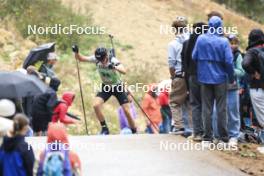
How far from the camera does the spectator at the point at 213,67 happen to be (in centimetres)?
1294

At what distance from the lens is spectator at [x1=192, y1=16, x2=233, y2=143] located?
12.9m

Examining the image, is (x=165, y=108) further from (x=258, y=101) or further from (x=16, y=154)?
(x=16, y=154)

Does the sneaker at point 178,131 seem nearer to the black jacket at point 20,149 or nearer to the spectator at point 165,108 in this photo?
the spectator at point 165,108

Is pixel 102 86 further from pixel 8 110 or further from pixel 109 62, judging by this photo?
pixel 8 110

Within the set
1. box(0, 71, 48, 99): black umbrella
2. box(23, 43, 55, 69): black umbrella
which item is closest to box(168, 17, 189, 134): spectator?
box(23, 43, 55, 69): black umbrella

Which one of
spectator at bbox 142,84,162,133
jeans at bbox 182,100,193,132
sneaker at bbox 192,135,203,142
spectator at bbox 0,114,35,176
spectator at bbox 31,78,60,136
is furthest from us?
spectator at bbox 142,84,162,133

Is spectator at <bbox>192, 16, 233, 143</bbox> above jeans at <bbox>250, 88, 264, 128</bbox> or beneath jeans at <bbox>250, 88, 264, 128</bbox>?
above

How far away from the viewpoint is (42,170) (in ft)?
31.5

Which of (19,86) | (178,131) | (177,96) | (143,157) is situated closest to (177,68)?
(177,96)

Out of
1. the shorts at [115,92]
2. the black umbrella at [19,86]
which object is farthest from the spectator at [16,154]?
the shorts at [115,92]

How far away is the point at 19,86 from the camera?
12242 millimetres

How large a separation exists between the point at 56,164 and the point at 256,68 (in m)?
4.99

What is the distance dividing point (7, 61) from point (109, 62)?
21.8 ft

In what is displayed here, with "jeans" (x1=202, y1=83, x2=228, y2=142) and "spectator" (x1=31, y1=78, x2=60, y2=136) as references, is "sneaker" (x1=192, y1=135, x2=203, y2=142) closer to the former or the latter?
"jeans" (x1=202, y1=83, x2=228, y2=142)
